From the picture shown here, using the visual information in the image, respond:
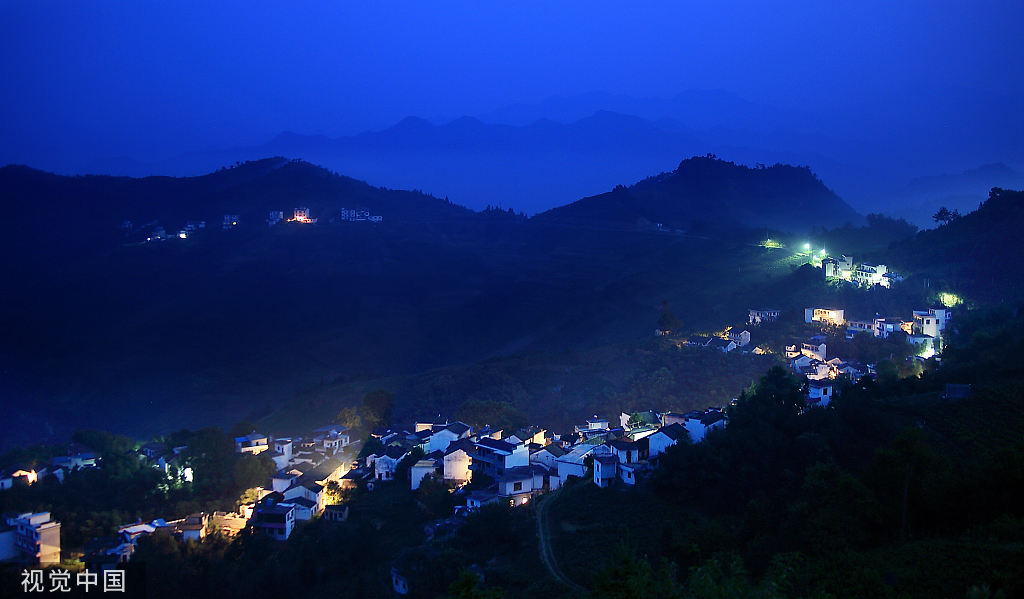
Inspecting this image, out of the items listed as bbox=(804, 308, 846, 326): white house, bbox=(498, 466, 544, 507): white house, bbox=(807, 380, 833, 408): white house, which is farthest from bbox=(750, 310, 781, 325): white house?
bbox=(498, 466, 544, 507): white house

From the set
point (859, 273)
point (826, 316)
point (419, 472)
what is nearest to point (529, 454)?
point (419, 472)

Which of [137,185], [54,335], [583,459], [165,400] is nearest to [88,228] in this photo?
[137,185]

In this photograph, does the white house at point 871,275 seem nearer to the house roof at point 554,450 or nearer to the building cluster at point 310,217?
the house roof at point 554,450

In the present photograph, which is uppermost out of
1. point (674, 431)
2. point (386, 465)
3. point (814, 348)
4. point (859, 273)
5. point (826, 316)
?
point (859, 273)

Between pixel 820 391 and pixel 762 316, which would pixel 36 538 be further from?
pixel 762 316

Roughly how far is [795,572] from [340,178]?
2884 inches

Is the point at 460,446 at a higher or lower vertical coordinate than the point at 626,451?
lower

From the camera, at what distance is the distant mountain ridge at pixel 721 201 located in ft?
206

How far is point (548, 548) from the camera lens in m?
11.1

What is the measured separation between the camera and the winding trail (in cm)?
978

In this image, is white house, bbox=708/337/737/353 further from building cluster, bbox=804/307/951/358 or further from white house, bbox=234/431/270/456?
white house, bbox=234/431/270/456

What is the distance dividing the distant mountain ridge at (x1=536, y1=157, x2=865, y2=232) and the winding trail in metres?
46.5

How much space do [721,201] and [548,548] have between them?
61.1 m

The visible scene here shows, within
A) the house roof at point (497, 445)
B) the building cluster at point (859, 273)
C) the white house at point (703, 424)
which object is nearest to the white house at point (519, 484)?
the house roof at point (497, 445)
